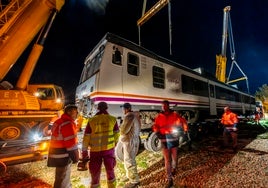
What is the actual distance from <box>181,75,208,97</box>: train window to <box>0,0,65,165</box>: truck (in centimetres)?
618

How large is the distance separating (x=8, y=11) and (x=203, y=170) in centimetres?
888

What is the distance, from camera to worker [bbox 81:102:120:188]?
3341mm

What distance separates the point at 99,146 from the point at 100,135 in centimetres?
18

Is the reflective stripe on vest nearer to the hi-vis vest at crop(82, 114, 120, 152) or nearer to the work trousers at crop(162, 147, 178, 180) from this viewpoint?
the hi-vis vest at crop(82, 114, 120, 152)

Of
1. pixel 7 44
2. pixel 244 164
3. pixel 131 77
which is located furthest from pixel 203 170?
pixel 7 44

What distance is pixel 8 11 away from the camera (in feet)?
26.1

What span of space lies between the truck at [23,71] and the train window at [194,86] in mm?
6181

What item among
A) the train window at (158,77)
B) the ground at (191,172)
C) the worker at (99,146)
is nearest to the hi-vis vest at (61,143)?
the worker at (99,146)

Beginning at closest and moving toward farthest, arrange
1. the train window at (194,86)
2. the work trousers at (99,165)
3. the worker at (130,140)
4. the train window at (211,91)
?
1. the work trousers at (99,165)
2. the worker at (130,140)
3. the train window at (194,86)
4. the train window at (211,91)

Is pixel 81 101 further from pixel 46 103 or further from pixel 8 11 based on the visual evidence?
pixel 46 103

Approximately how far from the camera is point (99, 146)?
3373 mm

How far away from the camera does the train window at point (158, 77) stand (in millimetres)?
7452

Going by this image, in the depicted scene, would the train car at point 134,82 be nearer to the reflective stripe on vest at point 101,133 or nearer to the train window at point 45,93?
the reflective stripe on vest at point 101,133

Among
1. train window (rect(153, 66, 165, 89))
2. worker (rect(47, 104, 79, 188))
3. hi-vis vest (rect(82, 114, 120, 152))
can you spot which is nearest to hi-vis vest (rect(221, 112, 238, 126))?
train window (rect(153, 66, 165, 89))
